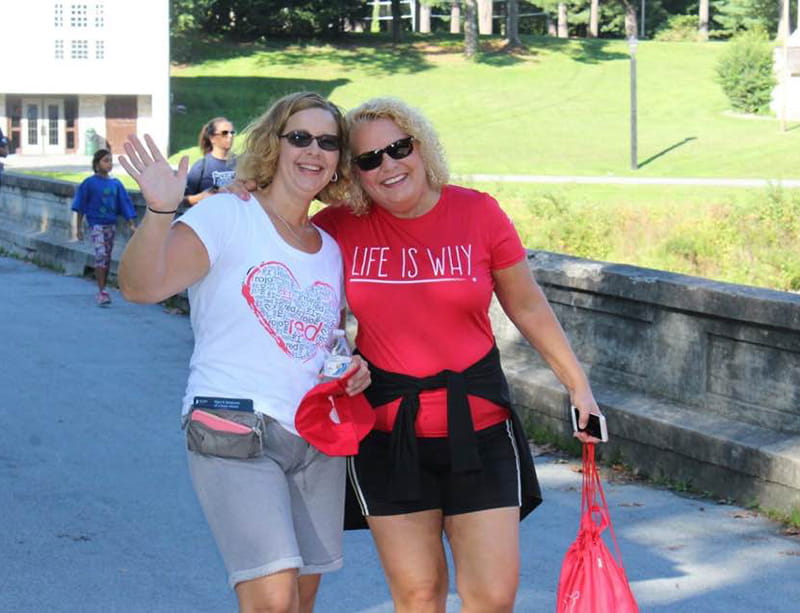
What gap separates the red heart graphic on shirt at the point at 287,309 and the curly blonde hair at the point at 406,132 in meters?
0.44

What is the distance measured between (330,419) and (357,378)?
0.14 m

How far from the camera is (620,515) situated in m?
6.75

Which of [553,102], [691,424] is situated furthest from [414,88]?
[691,424]

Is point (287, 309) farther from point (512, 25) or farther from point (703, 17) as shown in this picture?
point (703, 17)

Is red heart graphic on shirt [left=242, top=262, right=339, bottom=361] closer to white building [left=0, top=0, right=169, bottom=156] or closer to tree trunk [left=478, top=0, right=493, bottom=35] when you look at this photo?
white building [left=0, top=0, right=169, bottom=156]

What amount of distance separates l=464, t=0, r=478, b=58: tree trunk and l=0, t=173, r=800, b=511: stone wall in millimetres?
67817

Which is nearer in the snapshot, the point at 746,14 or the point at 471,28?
the point at 471,28

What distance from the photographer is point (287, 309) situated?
12.6 ft

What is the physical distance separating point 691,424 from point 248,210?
3.86m

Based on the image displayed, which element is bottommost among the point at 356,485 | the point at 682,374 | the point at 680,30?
the point at 682,374

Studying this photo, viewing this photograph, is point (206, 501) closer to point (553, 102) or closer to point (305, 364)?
point (305, 364)

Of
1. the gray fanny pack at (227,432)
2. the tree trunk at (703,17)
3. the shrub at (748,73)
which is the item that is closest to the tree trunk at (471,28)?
the shrub at (748,73)

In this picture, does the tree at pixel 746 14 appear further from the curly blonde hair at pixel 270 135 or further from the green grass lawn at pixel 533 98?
the curly blonde hair at pixel 270 135

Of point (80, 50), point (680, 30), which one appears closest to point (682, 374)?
point (80, 50)
